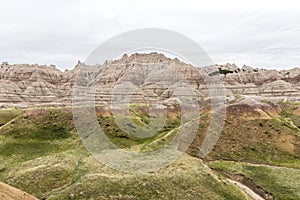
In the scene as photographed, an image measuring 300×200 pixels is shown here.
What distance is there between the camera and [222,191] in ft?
146

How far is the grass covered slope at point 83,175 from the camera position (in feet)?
137

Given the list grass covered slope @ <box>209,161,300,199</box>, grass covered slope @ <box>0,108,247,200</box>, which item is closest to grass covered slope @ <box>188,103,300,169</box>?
grass covered slope @ <box>209,161,300,199</box>

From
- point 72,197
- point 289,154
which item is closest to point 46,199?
point 72,197

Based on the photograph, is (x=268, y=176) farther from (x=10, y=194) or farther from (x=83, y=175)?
(x=10, y=194)

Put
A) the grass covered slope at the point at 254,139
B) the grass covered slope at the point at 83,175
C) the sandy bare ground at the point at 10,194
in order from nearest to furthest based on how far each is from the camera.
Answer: the sandy bare ground at the point at 10,194 < the grass covered slope at the point at 83,175 < the grass covered slope at the point at 254,139

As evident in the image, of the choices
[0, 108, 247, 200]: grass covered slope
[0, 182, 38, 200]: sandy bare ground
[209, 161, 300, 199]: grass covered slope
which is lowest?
[209, 161, 300, 199]: grass covered slope

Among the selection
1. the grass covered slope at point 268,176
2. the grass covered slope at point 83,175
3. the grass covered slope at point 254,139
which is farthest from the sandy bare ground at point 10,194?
the grass covered slope at point 254,139

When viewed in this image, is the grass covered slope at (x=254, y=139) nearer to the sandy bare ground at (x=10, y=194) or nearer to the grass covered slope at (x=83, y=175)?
the grass covered slope at (x=83, y=175)

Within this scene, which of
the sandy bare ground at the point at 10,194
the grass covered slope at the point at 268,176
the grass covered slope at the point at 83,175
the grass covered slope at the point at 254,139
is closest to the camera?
the sandy bare ground at the point at 10,194

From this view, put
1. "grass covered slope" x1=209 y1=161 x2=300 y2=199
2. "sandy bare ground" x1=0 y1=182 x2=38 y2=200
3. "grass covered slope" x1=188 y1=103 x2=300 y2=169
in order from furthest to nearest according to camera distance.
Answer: "grass covered slope" x1=188 y1=103 x2=300 y2=169
"grass covered slope" x1=209 y1=161 x2=300 y2=199
"sandy bare ground" x1=0 y1=182 x2=38 y2=200

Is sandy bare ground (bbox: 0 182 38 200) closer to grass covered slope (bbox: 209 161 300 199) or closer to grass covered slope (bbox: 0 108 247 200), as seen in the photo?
grass covered slope (bbox: 0 108 247 200)

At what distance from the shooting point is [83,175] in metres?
47.2

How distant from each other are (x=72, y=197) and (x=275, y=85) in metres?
180

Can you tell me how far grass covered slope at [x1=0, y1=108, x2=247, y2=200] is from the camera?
4184 cm
